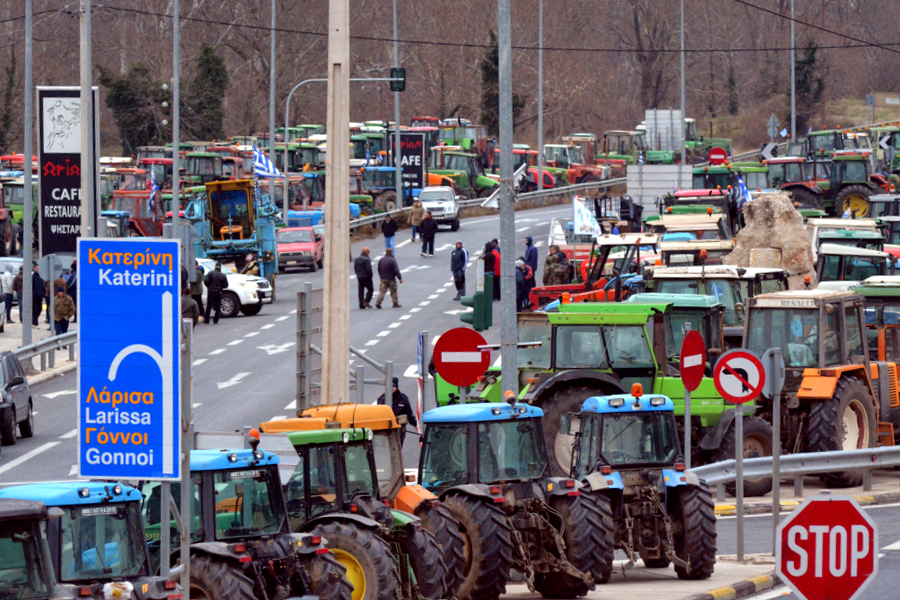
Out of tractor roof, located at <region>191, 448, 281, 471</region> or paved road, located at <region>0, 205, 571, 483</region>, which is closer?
tractor roof, located at <region>191, 448, 281, 471</region>

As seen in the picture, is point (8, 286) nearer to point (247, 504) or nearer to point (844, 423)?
point (844, 423)

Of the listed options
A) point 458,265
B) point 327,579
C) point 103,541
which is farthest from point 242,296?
point 103,541

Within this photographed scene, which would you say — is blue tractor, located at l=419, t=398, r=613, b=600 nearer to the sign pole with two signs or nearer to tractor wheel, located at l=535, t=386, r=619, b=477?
the sign pole with two signs

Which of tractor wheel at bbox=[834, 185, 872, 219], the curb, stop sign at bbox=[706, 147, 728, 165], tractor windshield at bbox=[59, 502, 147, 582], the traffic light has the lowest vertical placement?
the curb

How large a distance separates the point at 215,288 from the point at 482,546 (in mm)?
25057

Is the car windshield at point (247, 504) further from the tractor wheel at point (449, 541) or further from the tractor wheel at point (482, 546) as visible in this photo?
the tractor wheel at point (482, 546)

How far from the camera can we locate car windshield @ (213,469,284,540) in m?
11.0

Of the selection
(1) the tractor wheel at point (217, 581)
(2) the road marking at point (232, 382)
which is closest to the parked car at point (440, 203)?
(2) the road marking at point (232, 382)

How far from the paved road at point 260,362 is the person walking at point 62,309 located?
5.38 feet

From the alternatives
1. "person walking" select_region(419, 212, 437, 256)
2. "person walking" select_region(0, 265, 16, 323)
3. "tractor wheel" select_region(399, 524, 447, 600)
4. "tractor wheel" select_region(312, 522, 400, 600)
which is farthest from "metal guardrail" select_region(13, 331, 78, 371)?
"tractor wheel" select_region(312, 522, 400, 600)

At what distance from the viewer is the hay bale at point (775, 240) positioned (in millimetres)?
31219

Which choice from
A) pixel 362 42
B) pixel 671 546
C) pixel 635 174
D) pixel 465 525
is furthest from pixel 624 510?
pixel 362 42

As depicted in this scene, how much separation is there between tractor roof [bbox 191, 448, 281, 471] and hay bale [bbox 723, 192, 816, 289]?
2109 cm

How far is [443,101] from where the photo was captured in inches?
3573
